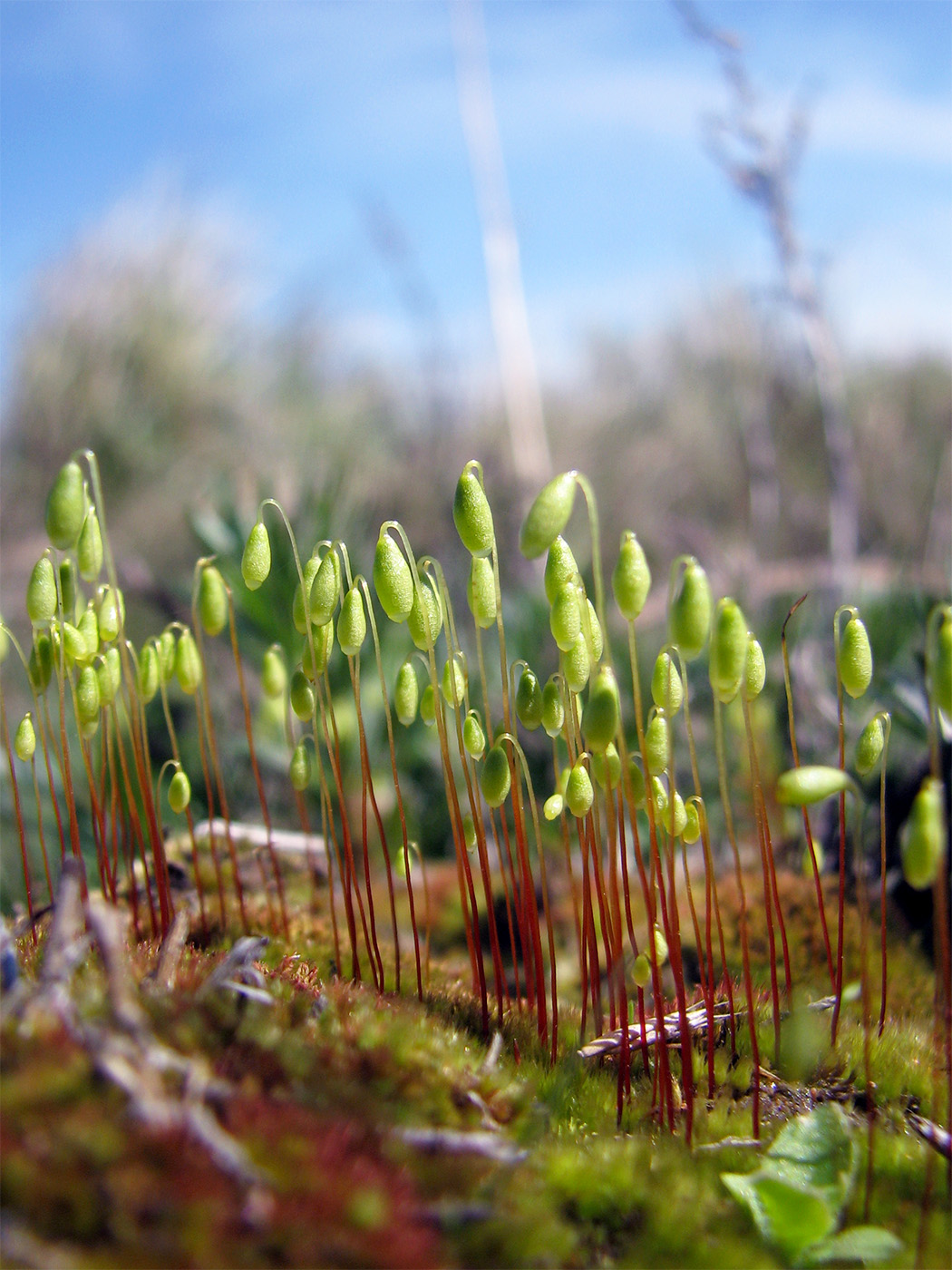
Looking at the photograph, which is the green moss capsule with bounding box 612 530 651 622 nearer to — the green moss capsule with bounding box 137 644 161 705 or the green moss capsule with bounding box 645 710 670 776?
the green moss capsule with bounding box 645 710 670 776

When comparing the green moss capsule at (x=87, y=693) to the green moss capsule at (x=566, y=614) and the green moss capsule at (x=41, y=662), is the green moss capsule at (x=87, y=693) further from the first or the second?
the green moss capsule at (x=566, y=614)

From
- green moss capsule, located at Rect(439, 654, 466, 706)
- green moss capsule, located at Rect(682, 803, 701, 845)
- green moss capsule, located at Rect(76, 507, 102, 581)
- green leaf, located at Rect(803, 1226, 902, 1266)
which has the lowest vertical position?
green leaf, located at Rect(803, 1226, 902, 1266)

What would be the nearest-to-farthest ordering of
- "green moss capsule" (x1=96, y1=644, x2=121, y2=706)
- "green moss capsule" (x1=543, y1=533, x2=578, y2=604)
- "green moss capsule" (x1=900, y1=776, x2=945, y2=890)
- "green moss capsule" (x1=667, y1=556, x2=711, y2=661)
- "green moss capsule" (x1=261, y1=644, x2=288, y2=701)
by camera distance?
"green moss capsule" (x1=900, y1=776, x2=945, y2=890) → "green moss capsule" (x1=667, y1=556, x2=711, y2=661) → "green moss capsule" (x1=543, y1=533, x2=578, y2=604) → "green moss capsule" (x1=96, y1=644, x2=121, y2=706) → "green moss capsule" (x1=261, y1=644, x2=288, y2=701)

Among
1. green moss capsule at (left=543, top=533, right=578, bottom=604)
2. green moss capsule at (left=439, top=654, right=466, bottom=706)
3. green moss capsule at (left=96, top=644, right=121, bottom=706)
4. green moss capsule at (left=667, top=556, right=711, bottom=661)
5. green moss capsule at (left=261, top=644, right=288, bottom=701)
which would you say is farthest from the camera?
green moss capsule at (left=261, top=644, right=288, bottom=701)

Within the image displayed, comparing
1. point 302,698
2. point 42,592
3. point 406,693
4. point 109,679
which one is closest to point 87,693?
point 109,679

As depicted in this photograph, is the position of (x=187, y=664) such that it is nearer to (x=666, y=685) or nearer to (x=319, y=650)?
(x=319, y=650)

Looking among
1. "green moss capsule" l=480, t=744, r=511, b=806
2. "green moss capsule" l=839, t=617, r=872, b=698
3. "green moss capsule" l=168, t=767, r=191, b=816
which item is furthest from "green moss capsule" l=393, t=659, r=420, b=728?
"green moss capsule" l=839, t=617, r=872, b=698
